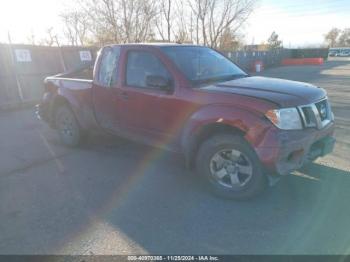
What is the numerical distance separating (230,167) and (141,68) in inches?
75.3

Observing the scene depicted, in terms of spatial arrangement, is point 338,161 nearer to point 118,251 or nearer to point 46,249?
point 118,251

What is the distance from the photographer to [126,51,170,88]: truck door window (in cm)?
422

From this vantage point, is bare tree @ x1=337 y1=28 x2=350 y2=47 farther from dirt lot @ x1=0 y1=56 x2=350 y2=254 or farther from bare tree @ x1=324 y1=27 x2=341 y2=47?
dirt lot @ x1=0 y1=56 x2=350 y2=254

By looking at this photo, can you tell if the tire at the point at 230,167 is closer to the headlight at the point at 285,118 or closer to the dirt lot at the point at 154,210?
the dirt lot at the point at 154,210

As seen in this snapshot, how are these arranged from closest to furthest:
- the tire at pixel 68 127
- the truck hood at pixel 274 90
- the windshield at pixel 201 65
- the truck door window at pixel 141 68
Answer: the truck hood at pixel 274 90 → the windshield at pixel 201 65 → the truck door window at pixel 141 68 → the tire at pixel 68 127

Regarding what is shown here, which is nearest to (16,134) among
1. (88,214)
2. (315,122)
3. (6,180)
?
(6,180)

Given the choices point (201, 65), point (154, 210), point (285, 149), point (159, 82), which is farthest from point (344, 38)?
point (154, 210)

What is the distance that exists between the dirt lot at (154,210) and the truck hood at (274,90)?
1158mm

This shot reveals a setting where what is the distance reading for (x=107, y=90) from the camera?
4.84 meters

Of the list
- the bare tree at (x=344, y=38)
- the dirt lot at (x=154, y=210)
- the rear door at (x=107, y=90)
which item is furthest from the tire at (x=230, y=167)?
the bare tree at (x=344, y=38)

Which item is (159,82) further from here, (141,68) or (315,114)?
(315,114)

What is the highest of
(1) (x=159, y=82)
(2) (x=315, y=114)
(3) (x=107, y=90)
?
(1) (x=159, y=82)

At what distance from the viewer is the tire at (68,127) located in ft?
18.7

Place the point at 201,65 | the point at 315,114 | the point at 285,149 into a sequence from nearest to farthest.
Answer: the point at 285,149 → the point at 315,114 → the point at 201,65
